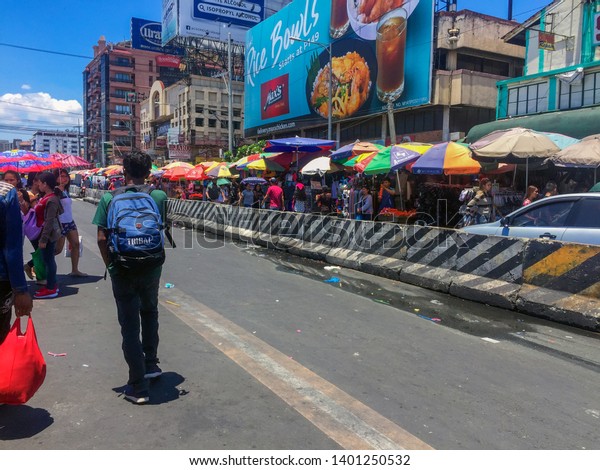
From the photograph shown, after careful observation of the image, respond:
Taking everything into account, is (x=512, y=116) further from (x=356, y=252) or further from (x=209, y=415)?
(x=209, y=415)

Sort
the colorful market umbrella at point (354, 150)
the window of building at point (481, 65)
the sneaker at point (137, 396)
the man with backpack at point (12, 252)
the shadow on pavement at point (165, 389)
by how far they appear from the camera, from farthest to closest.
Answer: the window of building at point (481, 65)
the colorful market umbrella at point (354, 150)
the shadow on pavement at point (165, 389)
the sneaker at point (137, 396)
the man with backpack at point (12, 252)

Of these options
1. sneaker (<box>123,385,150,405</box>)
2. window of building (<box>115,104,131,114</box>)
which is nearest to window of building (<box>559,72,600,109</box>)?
sneaker (<box>123,385,150,405</box>)

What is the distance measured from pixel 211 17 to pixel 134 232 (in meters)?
68.9

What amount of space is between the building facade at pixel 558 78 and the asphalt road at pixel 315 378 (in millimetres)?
11273

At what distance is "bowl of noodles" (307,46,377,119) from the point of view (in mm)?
32381

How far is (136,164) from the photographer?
3.96 metres

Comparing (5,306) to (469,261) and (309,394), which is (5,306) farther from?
(469,261)

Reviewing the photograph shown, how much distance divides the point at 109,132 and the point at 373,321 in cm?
12091

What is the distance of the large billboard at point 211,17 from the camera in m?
63.5

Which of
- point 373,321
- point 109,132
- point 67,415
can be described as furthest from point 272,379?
point 109,132

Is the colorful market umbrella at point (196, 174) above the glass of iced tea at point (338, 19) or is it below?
below

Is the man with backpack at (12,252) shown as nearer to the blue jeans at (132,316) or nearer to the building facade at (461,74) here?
the blue jeans at (132,316)

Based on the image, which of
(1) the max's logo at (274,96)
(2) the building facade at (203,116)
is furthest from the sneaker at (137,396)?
(2) the building facade at (203,116)

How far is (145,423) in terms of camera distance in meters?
3.40
